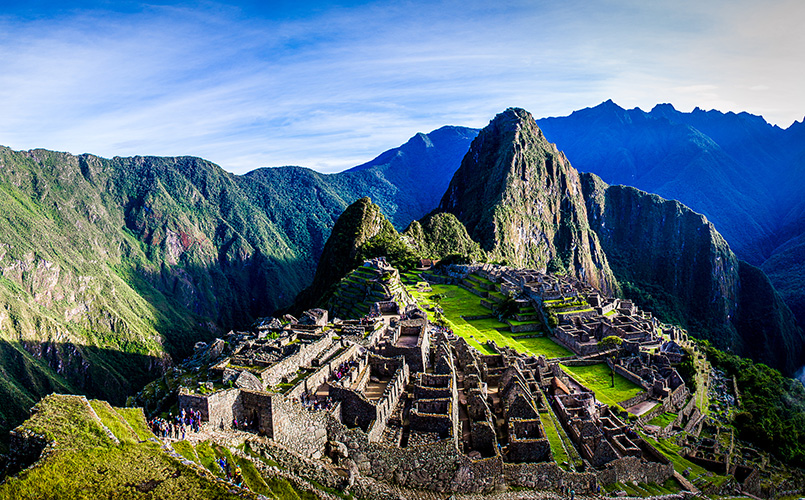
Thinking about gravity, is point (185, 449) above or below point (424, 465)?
above

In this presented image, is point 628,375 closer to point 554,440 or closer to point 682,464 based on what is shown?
point 682,464

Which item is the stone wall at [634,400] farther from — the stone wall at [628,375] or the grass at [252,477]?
the grass at [252,477]

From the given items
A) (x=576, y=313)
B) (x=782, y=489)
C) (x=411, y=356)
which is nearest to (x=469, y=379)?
(x=411, y=356)

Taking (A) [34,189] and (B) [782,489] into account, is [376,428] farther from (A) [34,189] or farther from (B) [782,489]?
(A) [34,189]

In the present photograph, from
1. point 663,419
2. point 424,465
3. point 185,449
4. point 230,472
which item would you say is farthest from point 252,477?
point 663,419

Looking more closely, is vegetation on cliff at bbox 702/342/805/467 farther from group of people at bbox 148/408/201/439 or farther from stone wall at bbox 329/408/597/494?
group of people at bbox 148/408/201/439

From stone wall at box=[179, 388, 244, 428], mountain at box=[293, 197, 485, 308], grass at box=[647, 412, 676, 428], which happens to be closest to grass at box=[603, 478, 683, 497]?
grass at box=[647, 412, 676, 428]
